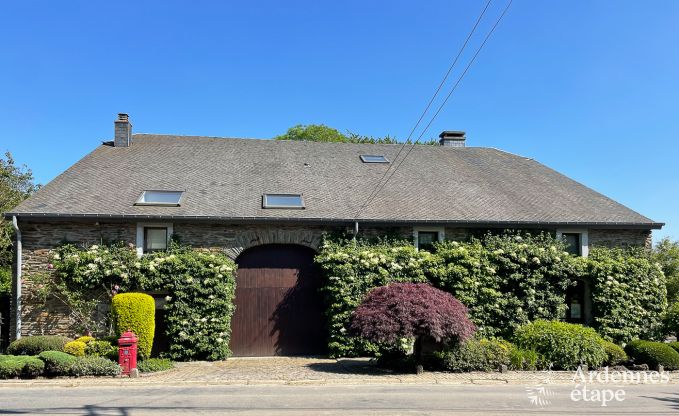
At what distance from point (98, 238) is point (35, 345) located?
3.12 metres

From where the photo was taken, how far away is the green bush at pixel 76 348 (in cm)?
1245

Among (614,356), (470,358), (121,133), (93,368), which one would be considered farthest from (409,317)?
(121,133)

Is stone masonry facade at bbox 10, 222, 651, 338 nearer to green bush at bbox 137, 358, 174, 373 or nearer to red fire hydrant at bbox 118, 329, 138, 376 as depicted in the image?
green bush at bbox 137, 358, 174, 373

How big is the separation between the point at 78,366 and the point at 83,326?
117 inches

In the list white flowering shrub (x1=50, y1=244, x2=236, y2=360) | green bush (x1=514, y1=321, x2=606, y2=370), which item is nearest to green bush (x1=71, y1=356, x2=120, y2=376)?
white flowering shrub (x1=50, y1=244, x2=236, y2=360)

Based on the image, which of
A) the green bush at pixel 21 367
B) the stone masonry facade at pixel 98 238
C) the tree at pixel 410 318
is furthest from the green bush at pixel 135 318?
the tree at pixel 410 318

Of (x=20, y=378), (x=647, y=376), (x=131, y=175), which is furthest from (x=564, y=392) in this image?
(x=131, y=175)

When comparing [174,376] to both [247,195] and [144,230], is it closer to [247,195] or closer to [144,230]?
[144,230]

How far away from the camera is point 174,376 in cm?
1151

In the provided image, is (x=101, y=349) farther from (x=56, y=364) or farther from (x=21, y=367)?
(x=21, y=367)

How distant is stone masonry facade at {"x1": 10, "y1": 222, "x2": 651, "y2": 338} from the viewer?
1410 cm

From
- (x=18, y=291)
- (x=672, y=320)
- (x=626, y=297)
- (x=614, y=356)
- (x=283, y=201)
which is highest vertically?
(x=283, y=201)

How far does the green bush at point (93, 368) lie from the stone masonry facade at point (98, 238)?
3.07 metres

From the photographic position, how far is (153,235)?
49.2 feet
